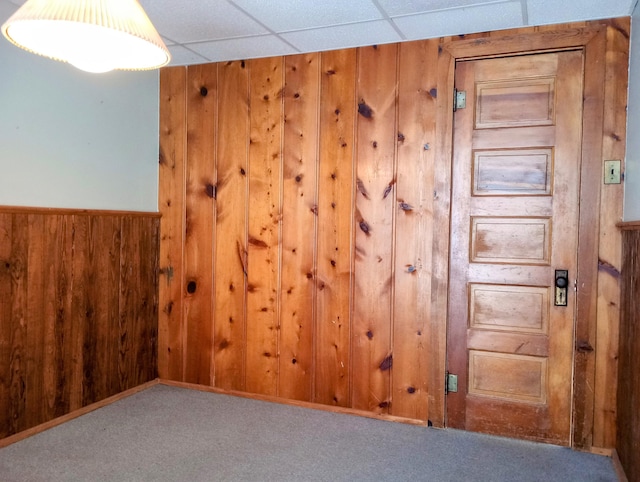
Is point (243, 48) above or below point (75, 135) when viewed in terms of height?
above

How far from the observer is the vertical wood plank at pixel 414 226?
2.98 m

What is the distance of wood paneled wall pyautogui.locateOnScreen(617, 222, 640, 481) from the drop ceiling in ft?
3.85

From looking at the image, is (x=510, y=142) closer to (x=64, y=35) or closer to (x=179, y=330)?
(x=64, y=35)

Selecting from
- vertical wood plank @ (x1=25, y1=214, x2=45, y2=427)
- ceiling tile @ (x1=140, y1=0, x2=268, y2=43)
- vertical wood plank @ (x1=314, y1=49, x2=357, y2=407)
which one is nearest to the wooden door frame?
vertical wood plank @ (x1=314, y1=49, x2=357, y2=407)

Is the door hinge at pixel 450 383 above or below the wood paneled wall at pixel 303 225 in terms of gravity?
below

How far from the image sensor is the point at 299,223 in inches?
129

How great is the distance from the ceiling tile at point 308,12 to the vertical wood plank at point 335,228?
1.52 ft

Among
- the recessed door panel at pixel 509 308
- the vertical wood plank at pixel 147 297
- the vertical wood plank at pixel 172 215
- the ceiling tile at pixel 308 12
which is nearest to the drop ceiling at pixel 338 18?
the ceiling tile at pixel 308 12

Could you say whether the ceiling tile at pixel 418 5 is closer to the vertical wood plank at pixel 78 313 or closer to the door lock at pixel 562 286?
the door lock at pixel 562 286

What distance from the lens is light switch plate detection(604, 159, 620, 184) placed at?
2.62 m

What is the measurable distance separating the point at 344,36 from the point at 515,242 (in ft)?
5.15

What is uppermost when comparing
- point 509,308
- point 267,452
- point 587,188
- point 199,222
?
point 587,188

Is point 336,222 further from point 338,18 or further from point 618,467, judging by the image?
point 618,467

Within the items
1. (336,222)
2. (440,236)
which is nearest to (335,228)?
(336,222)
